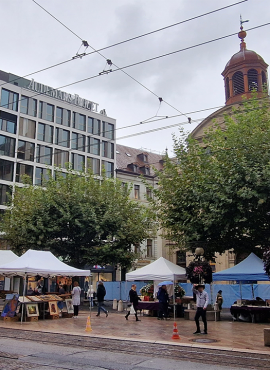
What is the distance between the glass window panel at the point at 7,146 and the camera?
4491 cm

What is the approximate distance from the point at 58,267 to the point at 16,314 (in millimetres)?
2774

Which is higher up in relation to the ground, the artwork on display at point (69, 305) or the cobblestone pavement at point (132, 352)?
the artwork on display at point (69, 305)

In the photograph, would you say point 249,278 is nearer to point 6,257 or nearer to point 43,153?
point 6,257

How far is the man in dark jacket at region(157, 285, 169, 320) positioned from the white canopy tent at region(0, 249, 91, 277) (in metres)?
3.80

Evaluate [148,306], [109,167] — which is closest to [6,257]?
[148,306]

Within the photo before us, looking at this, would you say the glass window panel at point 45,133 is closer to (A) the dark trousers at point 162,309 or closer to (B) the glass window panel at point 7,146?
(B) the glass window panel at point 7,146

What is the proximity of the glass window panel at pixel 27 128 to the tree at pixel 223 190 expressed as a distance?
2863cm

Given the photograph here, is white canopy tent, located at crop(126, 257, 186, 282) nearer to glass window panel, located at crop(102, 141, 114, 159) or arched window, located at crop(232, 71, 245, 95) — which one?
arched window, located at crop(232, 71, 245, 95)

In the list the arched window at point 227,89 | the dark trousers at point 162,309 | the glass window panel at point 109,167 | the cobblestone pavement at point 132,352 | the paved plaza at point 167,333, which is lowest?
the paved plaza at point 167,333

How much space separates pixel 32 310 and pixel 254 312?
398 inches

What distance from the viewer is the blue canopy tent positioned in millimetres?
18984

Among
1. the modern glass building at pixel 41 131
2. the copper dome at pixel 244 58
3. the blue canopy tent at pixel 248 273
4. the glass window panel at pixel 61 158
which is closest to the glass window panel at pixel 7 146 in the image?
the modern glass building at pixel 41 131

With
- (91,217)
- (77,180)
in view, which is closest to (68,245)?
(91,217)

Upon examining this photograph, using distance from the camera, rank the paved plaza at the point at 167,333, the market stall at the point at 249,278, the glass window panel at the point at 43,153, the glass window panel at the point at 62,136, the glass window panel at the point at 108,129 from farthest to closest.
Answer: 1. the glass window panel at the point at 108,129
2. the glass window panel at the point at 62,136
3. the glass window panel at the point at 43,153
4. the market stall at the point at 249,278
5. the paved plaza at the point at 167,333
